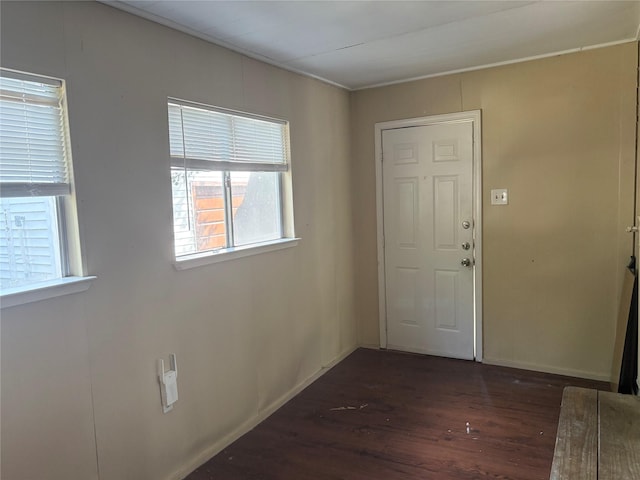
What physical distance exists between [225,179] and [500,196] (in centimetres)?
210

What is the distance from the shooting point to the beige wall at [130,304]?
1806 mm

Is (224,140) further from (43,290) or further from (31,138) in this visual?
(43,290)

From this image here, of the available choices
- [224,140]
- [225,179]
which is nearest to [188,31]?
[224,140]

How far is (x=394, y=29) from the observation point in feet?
8.62

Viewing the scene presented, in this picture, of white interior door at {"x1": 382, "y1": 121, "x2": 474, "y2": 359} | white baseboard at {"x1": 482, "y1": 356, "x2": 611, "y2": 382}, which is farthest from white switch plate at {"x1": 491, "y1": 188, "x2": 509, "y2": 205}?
white baseboard at {"x1": 482, "y1": 356, "x2": 611, "y2": 382}

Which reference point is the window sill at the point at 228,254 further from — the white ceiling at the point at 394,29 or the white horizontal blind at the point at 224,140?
the white ceiling at the point at 394,29

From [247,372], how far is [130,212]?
129cm

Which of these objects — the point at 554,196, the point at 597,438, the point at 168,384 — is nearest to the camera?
the point at 597,438

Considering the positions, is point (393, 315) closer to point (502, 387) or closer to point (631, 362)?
point (502, 387)

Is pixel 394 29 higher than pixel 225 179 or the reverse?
higher

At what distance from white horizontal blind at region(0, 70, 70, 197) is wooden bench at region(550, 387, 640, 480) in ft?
6.66

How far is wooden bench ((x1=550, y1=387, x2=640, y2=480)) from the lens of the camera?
126 centimetres

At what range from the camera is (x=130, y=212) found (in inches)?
85.6

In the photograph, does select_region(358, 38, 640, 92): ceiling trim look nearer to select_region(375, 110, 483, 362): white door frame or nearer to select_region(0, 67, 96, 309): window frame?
select_region(375, 110, 483, 362): white door frame
